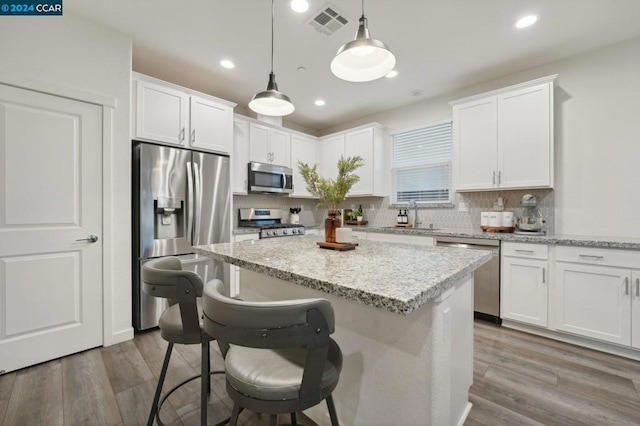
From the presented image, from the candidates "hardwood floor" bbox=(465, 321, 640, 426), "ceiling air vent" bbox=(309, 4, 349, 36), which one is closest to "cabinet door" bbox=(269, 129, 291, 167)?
"ceiling air vent" bbox=(309, 4, 349, 36)

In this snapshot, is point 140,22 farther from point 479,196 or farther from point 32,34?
point 479,196

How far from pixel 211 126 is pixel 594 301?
4.17 meters

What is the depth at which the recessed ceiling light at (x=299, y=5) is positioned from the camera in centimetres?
209

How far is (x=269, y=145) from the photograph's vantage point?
165 inches

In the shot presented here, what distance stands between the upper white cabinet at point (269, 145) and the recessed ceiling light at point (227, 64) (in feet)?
3.16

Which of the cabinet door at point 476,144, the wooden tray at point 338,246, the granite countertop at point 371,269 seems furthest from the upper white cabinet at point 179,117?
the cabinet door at point 476,144

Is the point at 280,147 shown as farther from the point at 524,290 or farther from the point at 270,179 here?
the point at 524,290

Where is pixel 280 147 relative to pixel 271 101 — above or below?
above

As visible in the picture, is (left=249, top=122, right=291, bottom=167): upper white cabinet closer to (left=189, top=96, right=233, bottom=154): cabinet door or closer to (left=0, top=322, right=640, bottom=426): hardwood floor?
(left=189, top=96, right=233, bottom=154): cabinet door

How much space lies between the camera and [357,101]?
4.07 meters

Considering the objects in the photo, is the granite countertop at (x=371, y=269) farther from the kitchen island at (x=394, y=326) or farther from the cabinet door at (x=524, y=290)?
the cabinet door at (x=524, y=290)

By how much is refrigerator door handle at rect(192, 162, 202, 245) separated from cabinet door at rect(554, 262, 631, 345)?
140 inches

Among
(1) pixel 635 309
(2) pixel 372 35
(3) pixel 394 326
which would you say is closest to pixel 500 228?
(1) pixel 635 309

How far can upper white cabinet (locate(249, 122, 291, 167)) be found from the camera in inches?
157
